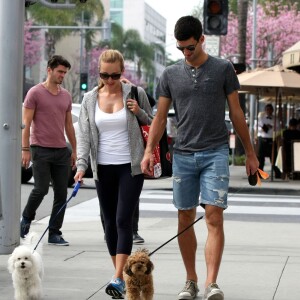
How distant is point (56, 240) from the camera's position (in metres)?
10.4

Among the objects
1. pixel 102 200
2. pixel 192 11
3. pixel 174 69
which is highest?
pixel 192 11

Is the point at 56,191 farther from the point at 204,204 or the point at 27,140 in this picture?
the point at 204,204

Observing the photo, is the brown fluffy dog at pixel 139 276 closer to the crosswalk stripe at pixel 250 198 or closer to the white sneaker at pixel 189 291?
the white sneaker at pixel 189 291

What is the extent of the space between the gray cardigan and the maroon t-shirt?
8.20 ft

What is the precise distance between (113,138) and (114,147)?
0.22 ft

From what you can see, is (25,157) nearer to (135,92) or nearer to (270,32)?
(135,92)

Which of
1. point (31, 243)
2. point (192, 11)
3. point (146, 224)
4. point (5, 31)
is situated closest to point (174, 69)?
point (31, 243)

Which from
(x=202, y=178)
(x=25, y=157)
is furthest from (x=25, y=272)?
(x=25, y=157)

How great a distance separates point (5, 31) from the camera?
30.8 feet

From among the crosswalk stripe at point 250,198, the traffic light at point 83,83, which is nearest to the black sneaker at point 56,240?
the crosswalk stripe at point 250,198

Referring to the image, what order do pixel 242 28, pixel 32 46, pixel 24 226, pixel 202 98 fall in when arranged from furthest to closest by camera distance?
pixel 32 46 < pixel 242 28 < pixel 24 226 < pixel 202 98

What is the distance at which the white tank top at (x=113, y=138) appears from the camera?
7.64 metres

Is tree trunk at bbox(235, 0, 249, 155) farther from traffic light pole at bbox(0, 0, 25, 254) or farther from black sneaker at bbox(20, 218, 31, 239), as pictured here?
traffic light pole at bbox(0, 0, 25, 254)

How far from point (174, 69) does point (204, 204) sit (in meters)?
0.97
